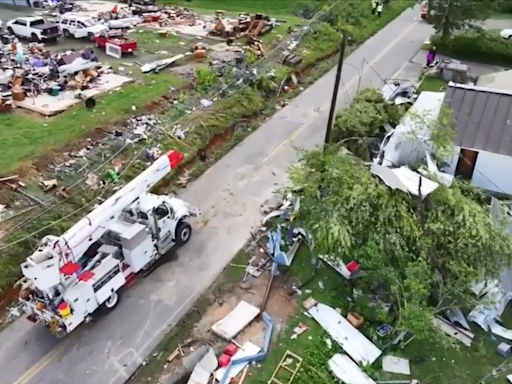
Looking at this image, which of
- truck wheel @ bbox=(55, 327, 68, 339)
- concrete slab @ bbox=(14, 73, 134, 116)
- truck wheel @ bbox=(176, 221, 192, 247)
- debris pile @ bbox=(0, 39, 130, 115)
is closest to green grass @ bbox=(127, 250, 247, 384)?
truck wheel @ bbox=(176, 221, 192, 247)

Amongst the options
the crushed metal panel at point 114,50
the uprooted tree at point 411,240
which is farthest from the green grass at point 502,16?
the uprooted tree at point 411,240

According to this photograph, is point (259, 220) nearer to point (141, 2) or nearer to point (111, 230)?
point (111, 230)

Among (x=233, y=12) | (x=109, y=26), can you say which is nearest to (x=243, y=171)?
(x=109, y=26)

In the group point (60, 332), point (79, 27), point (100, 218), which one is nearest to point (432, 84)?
point (79, 27)

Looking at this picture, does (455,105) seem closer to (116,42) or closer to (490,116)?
(490,116)

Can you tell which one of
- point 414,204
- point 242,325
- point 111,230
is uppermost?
point 414,204

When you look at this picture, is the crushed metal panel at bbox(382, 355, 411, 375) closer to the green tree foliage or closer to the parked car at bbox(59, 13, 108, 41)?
the green tree foliage
